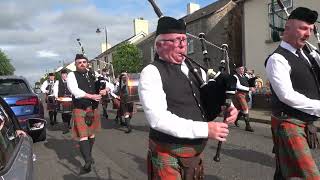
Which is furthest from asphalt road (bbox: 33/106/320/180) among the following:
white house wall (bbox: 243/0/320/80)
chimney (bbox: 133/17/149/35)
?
chimney (bbox: 133/17/149/35)

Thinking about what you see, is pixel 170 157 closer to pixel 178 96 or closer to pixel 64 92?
pixel 178 96

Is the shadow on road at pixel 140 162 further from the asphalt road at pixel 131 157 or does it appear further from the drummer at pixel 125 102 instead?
the drummer at pixel 125 102

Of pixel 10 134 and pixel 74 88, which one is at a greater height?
pixel 74 88

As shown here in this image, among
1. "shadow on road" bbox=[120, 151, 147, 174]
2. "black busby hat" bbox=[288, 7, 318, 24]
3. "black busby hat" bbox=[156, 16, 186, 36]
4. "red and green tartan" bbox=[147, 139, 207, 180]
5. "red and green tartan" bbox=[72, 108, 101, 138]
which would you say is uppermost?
"black busby hat" bbox=[288, 7, 318, 24]

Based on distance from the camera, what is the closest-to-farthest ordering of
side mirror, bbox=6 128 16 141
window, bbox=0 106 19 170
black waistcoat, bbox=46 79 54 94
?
1. window, bbox=0 106 19 170
2. side mirror, bbox=6 128 16 141
3. black waistcoat, bbox=46 79 54 94

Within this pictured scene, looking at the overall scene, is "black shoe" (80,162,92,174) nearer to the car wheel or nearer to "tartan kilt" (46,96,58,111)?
the car wheel

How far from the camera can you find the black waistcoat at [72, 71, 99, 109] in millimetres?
7980

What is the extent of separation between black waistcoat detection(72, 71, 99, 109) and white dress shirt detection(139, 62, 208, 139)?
4532mm

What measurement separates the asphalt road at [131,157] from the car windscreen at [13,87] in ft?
3.95

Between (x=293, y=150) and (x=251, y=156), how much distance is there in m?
4.15

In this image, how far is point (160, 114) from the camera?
3.41 metres

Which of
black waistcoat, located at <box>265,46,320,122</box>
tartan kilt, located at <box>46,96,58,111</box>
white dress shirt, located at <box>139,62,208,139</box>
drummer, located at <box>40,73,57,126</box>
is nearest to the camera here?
white dress shirt, located at <box>139,62,208,139</box>

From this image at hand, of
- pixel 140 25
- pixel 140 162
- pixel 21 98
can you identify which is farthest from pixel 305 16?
pixel 140 25

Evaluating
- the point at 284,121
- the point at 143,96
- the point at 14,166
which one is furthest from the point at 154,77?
the point at 284,121
